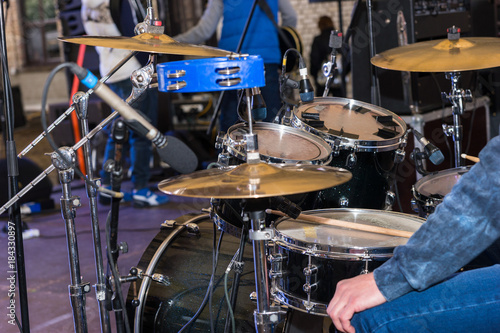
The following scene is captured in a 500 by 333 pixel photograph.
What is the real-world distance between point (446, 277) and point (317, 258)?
37 centimetres

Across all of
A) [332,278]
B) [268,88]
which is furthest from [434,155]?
[268,88]

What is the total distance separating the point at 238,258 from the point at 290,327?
0.23 metres

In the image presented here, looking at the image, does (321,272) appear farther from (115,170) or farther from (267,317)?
(115,170)

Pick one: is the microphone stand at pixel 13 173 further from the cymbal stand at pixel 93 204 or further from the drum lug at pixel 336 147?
the drum lug at pixel 336 147

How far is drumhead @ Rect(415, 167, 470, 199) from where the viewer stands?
76.7 inches

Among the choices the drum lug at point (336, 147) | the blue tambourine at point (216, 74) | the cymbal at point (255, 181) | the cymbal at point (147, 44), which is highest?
A: the cymbal at point (147, 44)

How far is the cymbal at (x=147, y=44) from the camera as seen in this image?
58.4 inches

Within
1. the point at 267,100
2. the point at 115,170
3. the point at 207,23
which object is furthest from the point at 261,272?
the point at 207,23

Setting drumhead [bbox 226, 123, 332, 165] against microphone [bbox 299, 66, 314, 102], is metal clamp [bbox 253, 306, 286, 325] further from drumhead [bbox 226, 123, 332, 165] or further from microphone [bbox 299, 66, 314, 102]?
microphone [bbox 299, 66, 314, 102]

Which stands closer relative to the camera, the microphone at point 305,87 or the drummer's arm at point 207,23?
the microphone at point 305,87

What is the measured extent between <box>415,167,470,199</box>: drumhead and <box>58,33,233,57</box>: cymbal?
0.80m

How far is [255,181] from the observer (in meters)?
1.29

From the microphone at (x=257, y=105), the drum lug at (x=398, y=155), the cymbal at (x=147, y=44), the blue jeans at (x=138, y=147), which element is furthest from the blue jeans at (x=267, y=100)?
the microphone at (x=257, y=105)

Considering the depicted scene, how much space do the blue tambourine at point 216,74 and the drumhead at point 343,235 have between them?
1.41 feet
